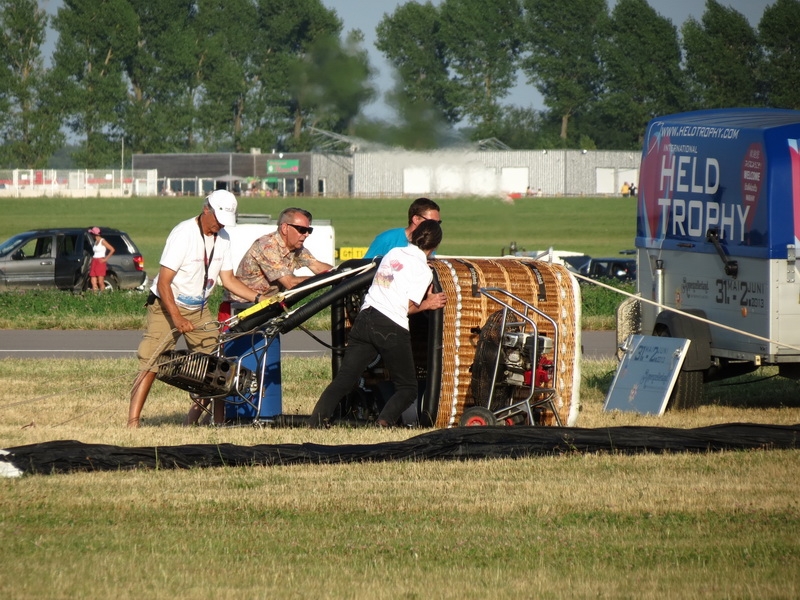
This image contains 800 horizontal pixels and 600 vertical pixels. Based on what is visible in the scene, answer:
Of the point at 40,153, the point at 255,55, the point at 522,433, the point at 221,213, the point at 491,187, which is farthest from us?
the point at 40,153

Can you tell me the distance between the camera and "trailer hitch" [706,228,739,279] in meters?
11.3

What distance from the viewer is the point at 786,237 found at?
1081 centimetres

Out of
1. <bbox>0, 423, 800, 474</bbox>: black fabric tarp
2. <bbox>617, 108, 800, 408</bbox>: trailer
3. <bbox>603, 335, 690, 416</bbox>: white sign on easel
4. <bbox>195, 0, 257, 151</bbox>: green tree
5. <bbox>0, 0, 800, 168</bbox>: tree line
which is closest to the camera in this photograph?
<bbox>0, 423, 800, 474</bbox>: black fabric tarp

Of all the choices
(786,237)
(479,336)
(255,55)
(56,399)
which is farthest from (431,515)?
(255,55)

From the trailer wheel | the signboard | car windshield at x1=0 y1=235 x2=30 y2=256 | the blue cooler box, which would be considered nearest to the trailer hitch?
the trailer wheel

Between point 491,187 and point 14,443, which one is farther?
point 491,187

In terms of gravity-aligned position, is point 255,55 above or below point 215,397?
above

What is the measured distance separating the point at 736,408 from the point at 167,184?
265 feet

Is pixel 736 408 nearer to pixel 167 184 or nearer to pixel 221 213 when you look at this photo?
pixel 221 213

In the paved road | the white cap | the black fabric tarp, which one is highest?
the white cap

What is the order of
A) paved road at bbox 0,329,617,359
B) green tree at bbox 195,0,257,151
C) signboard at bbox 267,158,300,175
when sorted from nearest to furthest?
paved road at bbox 0,329,617,359, green tree at bbox 195,0,257,151, signboard at bbox 267,158,300,175

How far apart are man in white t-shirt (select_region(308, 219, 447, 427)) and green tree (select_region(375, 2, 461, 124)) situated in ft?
73.5

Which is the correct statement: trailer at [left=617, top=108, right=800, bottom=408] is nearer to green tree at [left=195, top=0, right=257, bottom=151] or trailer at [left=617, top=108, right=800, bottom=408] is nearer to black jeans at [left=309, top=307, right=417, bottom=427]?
black jeans at [left=309, top=307, right=417, bottom=427]

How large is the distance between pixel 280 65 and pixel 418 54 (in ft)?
36.5
